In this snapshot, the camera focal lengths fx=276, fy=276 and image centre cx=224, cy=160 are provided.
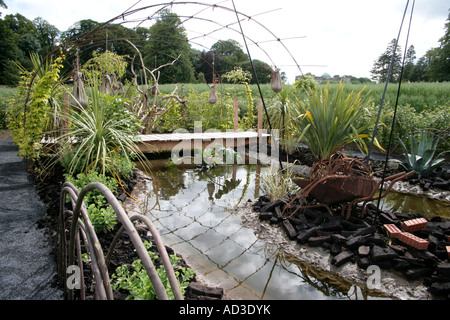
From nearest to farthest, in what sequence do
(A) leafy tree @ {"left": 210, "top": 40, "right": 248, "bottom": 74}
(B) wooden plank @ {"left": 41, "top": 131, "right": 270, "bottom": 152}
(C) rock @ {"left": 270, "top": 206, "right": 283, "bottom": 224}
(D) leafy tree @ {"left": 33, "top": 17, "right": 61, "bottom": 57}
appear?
(C) rock @ {"left": 270, "top": 206, "right": 283, "bottom": 224} < (A) leafy tree @ {"left": 210, "top": 40, "right": 248, "bottom": 74} < (B) wooden plank @ {"left": 41, "top": 131, "right": 270, "bottom": 152} < (D) leafy tree @ {"left": 33, "top": 17, "right": 61, "bottom": 57}

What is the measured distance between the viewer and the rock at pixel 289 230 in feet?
8.42

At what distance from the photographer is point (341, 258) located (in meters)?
2.15

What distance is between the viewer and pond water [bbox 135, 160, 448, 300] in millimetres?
1906

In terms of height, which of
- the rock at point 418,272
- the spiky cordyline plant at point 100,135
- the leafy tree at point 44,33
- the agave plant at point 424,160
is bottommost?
the rock at point 418,272

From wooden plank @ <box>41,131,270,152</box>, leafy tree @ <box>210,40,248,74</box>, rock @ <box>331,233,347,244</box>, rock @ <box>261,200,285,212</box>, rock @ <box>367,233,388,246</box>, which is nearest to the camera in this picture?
rock @ <box>367,233,388,246</box>

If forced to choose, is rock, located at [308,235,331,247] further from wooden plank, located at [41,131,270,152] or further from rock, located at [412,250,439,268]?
wooden plank, located at [41,131,270,152]

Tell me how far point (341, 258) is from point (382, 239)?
422 mm

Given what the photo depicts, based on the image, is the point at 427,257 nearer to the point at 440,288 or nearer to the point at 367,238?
the point at 440,288

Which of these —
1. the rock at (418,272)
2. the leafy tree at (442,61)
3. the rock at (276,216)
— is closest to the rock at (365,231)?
the rock at (418,272)

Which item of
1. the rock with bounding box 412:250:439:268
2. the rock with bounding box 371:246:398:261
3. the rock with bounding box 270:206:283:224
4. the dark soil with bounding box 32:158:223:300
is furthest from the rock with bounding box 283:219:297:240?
the dark soil with bounding box 32:158:223:300

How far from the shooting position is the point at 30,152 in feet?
12.8

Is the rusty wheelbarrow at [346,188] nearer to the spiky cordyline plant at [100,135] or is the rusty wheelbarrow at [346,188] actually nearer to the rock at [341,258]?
the rock at [341,258]

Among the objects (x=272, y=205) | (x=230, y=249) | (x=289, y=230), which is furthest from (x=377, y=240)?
(x=230, y=249)

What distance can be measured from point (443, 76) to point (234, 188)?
2856 cm
